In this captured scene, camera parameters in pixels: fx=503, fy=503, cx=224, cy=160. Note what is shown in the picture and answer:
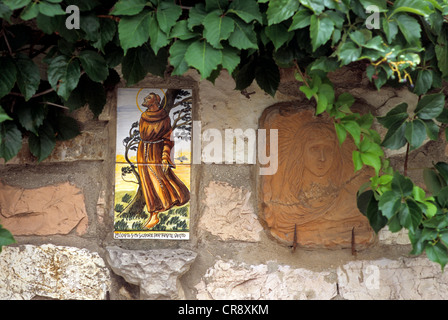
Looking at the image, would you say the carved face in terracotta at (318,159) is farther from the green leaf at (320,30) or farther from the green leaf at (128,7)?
the green leaf at (128,7)

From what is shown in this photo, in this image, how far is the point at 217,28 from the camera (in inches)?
42.1

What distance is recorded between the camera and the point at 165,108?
4.57ft

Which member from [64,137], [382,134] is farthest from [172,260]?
[382,134]

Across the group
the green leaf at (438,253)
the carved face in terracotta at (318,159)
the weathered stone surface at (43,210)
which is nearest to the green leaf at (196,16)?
the carved face in terracotta at (318,159)

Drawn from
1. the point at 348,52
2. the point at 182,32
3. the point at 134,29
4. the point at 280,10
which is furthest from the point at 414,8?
the point at 134,29

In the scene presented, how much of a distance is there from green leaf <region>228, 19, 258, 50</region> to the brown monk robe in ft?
1.27

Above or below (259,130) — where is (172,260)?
below

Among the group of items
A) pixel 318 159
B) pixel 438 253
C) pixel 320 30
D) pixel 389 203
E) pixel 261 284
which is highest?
pixel 320 30

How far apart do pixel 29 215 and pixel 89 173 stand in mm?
199

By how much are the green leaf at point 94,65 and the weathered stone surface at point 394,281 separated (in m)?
0.81

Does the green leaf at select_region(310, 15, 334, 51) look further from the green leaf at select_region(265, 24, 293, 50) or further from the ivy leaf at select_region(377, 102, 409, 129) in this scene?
the ivy leaf at select_region(377, 102, 409, 129)

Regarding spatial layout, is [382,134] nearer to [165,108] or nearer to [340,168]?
[340,168]

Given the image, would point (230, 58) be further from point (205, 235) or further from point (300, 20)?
point (205, 235)

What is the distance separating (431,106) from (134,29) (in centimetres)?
68
